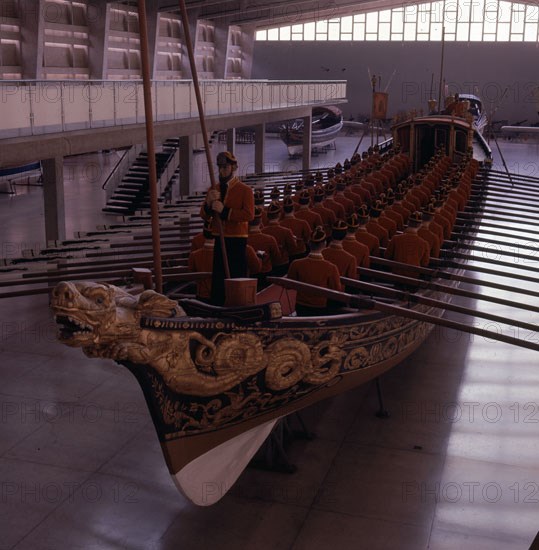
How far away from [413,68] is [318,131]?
1165 centimetres

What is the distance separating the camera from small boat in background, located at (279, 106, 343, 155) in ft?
115

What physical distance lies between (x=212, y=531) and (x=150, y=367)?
160cm

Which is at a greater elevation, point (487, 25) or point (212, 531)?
point (487, 25)

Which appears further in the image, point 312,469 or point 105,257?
point 105,257

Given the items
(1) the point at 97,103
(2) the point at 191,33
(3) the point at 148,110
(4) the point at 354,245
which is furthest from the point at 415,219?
(2) the point at 191,33

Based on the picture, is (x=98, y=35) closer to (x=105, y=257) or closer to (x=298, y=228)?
(x=105, y=257)

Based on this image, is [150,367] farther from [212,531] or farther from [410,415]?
[410,415]

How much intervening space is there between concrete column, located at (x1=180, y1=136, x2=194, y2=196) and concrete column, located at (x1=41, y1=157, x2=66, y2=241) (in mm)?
6533

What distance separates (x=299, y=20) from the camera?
1623 inches

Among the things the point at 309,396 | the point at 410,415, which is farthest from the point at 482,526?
the point at 410,415

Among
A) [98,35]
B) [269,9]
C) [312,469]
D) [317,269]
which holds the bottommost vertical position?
[312,469]

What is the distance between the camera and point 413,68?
4519 centimetres

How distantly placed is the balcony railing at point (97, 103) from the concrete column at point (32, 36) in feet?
17.3

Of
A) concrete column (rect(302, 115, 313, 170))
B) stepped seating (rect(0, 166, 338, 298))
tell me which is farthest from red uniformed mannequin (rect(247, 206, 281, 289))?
concrete column (rect(302, 115, 313, 170))
